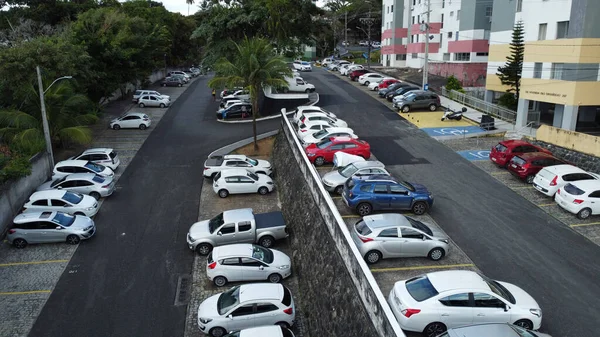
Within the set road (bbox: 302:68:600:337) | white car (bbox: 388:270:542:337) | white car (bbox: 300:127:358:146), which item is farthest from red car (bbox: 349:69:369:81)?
white car (bbox: 388:270:542:337)

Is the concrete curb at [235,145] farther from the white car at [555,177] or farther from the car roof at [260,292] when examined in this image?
the white car at [555,177]

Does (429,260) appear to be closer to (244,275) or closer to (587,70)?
(244,275)

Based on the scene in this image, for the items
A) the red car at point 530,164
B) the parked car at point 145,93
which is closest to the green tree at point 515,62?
the red car at point 530,164

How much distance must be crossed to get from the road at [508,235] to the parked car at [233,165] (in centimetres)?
685

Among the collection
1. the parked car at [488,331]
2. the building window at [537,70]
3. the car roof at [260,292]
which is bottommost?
the car roof at [260,292]

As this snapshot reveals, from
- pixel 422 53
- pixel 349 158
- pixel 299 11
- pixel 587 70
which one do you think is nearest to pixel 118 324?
→ pixel 349 158

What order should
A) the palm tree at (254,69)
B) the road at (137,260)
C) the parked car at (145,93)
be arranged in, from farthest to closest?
the parked car at (145,93)
the palm tree at (254,69)
the road at (137,260)

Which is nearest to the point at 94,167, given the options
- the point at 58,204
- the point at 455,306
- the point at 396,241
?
the point at 58,204

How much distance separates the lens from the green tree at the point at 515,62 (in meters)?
37.3

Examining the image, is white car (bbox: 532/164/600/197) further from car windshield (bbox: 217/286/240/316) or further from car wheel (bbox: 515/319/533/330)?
car windshield (bbox: 217/286/240/316)

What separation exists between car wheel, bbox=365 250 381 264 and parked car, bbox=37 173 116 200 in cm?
1434

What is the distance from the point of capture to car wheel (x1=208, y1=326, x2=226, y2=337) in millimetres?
13312

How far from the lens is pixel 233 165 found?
25.7 m

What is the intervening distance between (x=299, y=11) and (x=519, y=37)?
18.8 m
